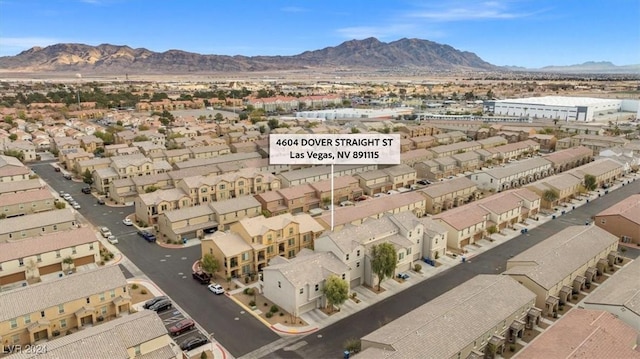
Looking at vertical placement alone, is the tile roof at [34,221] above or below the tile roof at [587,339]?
above

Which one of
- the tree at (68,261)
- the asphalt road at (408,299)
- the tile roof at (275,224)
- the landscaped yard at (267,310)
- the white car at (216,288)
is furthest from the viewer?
the tile roof at (275,224)

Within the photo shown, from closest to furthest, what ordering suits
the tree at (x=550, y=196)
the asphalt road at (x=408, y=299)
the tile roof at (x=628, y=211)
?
the asphalt road at (x=408, y=299) < the tile roof at (x=628, y=211) < the tree at (x=550, y=196)

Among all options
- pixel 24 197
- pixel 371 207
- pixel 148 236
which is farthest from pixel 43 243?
pixel 371 207

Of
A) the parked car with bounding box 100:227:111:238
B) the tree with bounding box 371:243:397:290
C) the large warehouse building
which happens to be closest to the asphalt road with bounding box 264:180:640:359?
the tree with bounding box 371:243:397:290

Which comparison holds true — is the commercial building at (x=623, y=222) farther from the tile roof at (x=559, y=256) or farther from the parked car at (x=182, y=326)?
the parked car at (x=182, y=326)

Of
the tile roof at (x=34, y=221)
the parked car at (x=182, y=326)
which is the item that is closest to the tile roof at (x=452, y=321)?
the parked car at (x=182, y=326)

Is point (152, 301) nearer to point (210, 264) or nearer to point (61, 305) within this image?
point (210, 264)

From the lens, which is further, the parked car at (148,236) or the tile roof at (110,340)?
the parked car at (148,236)
